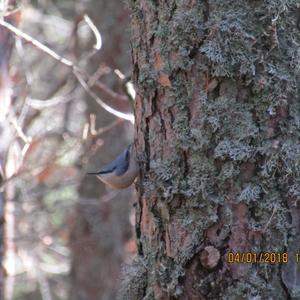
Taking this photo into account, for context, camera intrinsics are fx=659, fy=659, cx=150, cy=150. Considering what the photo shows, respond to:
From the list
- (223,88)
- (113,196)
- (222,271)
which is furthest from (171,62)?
(113,196)

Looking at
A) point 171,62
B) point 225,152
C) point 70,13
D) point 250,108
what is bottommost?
point 225,152

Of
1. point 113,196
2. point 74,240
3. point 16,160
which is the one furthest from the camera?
point 74,240

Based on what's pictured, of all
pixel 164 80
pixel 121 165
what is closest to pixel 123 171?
pixel 121 165

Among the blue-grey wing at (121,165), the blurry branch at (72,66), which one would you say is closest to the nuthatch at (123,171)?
the blue-grey wing at (121,165)

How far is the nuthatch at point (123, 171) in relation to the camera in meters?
1.95

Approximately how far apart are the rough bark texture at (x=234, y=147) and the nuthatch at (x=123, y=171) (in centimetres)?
16

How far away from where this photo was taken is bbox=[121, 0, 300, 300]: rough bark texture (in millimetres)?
1755

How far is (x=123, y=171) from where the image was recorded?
198 centimetres

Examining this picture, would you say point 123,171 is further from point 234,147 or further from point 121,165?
point 234,147

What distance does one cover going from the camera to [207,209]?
1.79m

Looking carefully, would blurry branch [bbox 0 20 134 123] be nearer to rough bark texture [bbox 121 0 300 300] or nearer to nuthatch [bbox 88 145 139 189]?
nuthatch [bbox 88 145 139 189]

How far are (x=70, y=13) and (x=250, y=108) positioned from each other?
5.46 meters

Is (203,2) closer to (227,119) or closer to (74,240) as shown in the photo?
(227,119)

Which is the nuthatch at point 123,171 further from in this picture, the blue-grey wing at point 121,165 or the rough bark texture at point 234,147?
the rough bark texture at point 234,147
